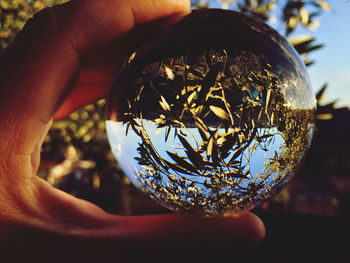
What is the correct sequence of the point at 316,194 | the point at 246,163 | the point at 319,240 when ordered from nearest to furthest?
the point at 246,163
the point at 319,240
the point at 316,194

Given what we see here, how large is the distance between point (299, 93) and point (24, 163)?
0.99 metres

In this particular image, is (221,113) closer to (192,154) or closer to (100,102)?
(192,154)

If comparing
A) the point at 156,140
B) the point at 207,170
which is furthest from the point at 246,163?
the point at 156,140

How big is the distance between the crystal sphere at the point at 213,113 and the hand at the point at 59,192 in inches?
7.0

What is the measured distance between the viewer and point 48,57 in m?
0.78

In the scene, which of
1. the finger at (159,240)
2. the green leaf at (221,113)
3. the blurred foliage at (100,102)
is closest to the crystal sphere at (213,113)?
the green leaf at (221,113)

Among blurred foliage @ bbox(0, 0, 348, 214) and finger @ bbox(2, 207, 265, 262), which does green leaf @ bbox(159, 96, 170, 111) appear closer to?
finger @ bbox(2, 207, 265, 262)

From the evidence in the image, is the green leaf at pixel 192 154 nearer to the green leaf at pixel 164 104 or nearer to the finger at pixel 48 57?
the green leaf at pixel 164 104

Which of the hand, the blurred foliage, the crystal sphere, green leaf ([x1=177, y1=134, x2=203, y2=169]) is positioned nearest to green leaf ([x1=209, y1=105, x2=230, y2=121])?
the crystal sphere

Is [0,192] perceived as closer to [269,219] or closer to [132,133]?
[132,133]

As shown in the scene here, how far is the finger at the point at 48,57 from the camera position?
750 mm

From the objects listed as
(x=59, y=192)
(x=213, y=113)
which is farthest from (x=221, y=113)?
(x=59, y=192)

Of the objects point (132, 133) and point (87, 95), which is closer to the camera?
point (132, 133)

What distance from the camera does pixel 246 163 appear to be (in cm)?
71
